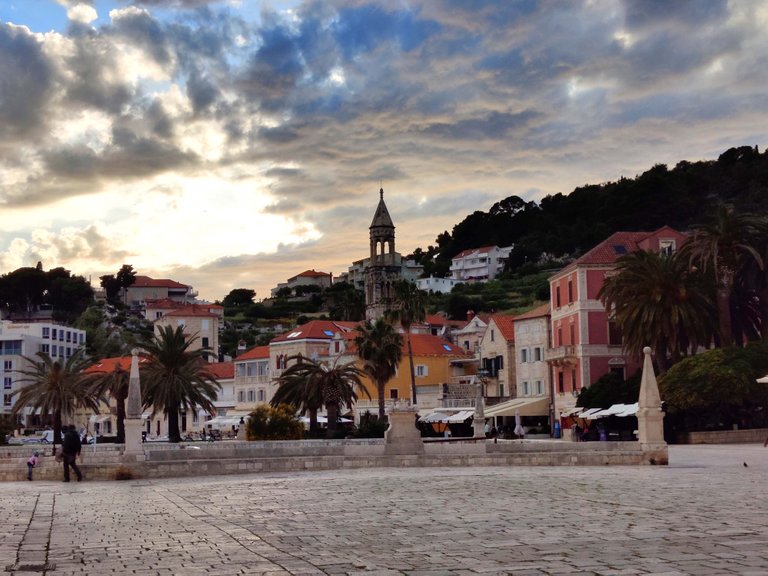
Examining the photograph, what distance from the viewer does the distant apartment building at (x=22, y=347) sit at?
12356 cm

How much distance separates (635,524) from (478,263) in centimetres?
18271

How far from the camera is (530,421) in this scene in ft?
246

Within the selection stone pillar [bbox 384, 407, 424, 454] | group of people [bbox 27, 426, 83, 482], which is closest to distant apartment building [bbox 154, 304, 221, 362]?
stone pillar [bbox 384, 407, 424, 454]

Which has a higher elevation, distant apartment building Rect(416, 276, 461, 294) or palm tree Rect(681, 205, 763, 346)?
distant apartment building Rect(416, 276, 461, 294)

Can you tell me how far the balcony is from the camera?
220ft

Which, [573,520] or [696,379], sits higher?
[696,379]

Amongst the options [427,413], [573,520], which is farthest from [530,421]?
[573,520]

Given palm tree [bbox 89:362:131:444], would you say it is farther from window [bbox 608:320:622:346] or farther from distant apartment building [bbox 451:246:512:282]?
distant apartment building [bbox 451:246:512:282]

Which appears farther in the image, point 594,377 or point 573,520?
point 594,377

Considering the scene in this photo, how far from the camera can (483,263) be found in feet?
640

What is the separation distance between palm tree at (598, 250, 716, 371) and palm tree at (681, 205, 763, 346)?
86 cm

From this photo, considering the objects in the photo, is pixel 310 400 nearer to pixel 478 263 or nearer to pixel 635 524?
pixel 635 524

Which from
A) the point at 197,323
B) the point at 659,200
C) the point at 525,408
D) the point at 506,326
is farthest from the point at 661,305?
the point at 659,200

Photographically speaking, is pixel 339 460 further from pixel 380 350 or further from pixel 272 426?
pixel 380 350
